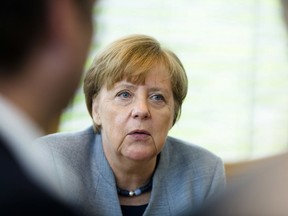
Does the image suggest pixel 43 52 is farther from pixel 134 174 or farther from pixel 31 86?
pixel 134 174

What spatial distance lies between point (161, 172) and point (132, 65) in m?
0.20

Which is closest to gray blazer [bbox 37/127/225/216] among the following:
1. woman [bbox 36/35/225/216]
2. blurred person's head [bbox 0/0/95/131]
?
woman [bbox 36/35/225/216]

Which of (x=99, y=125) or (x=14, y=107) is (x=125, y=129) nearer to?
(x=99, y=125)

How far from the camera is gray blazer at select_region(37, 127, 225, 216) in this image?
2.06 feet

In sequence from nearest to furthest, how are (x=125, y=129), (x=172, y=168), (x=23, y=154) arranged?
(x=23, y=154) < (x=125, y=129) < (x=172, y=168)

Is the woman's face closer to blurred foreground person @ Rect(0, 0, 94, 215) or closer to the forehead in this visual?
the forehead

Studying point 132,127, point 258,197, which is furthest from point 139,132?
point 258,197

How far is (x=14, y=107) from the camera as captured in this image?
0.94ft

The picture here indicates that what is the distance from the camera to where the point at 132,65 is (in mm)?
702

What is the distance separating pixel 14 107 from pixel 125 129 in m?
0.42

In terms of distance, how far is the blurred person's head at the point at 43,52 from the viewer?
283mm

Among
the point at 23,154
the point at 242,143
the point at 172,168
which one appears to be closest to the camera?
the point at 23,154

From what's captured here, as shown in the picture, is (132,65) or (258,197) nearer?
(258,197)

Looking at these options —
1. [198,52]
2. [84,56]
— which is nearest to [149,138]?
[198,52]
